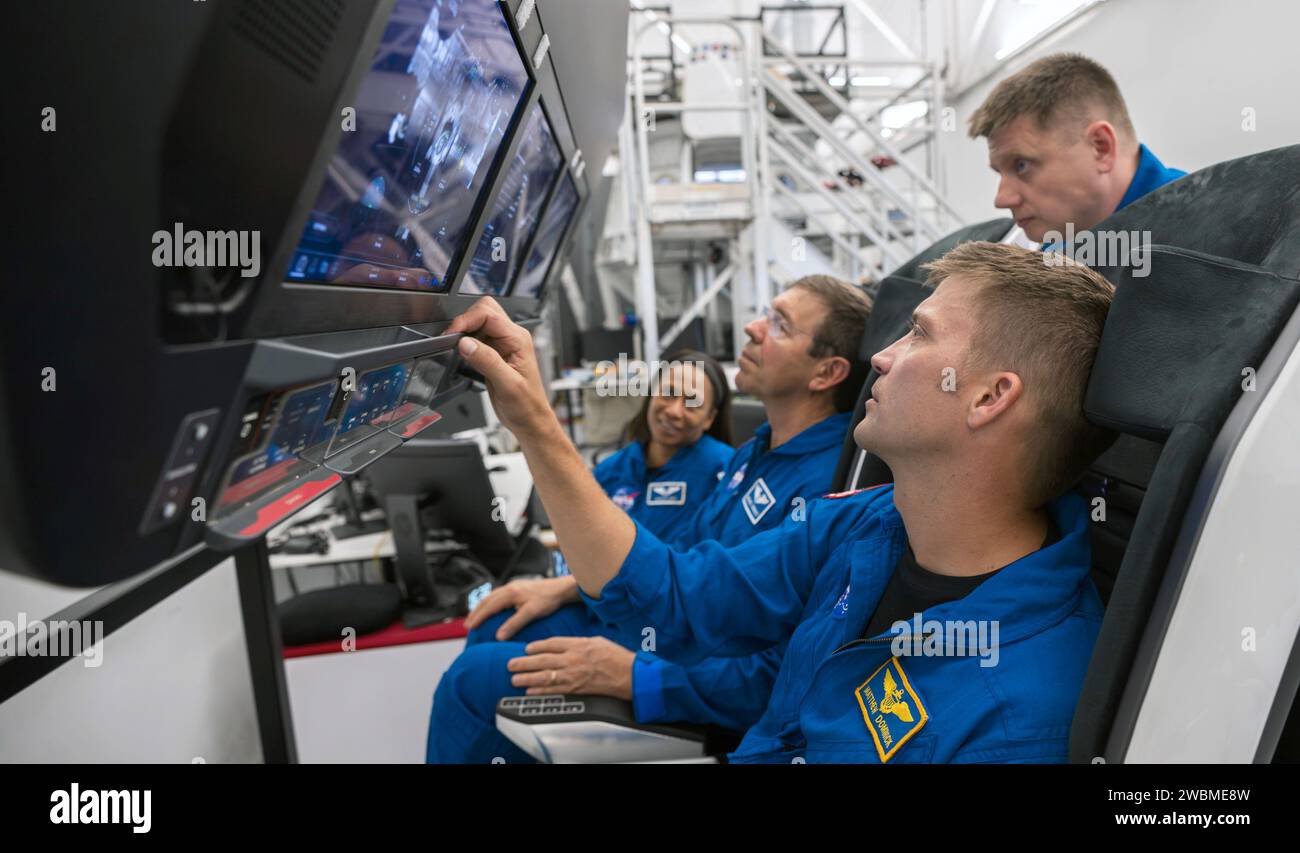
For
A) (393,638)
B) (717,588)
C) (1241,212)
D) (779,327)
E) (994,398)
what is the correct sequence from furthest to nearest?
1. (393,638)
2. (779,327)
3. (717,588)
4. (994,398)
5. (1241,212)

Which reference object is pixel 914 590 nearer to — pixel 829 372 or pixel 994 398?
pixel 994 398

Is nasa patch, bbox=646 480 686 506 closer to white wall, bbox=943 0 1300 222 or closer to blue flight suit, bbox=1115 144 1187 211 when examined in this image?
blue flight suit, bbox=1115 144 1187 211

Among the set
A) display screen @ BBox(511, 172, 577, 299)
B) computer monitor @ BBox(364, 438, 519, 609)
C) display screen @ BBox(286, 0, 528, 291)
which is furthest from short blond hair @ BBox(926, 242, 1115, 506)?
computer monitor @ BBox(364, 438, 519, 609)

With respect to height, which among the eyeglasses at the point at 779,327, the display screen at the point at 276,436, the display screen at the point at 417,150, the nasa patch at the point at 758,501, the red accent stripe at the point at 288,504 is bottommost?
the nasa patch at the point at 758,501

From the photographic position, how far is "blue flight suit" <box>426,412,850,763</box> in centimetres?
142

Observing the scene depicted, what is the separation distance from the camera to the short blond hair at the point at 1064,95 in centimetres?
178

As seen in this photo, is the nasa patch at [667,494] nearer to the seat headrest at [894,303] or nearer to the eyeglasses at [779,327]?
A: the eyeglasses at [779,327]

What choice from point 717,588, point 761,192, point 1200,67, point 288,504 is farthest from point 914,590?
point 1200,67

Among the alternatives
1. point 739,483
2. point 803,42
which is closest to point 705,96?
point 803,42

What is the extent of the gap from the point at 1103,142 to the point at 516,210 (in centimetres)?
143

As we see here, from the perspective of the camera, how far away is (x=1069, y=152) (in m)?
1.79

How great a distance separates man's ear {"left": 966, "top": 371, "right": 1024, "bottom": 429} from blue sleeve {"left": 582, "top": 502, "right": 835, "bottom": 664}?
0.42 metres
